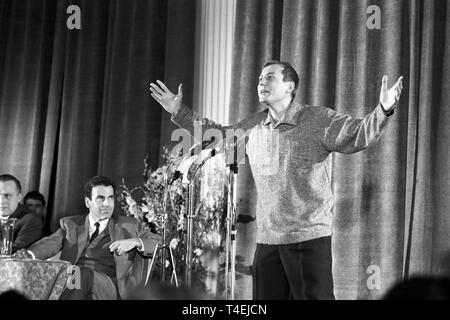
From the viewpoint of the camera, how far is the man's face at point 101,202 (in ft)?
14.3

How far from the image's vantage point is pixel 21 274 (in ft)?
11.9

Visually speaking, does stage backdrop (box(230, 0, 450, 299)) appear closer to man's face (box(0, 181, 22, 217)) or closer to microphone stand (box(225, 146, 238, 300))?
microphone stand (box(225, 146, 238, 300))

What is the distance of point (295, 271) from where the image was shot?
3.56m

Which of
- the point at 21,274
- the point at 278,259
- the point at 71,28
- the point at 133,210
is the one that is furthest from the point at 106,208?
the point at 71,28

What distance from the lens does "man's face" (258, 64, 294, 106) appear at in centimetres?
396

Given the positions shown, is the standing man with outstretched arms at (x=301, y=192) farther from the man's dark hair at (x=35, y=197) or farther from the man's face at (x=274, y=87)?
the man's dark hair at (x=35, y=197)

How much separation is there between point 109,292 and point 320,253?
122cm

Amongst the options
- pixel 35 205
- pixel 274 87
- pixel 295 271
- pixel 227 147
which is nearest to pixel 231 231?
pixel 295 271

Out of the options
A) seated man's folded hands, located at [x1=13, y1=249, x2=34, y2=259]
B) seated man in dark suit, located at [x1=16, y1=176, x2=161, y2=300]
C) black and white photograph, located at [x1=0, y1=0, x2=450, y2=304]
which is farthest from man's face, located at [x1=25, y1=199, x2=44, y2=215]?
seated man's folded hands, located at [x1=13, y1=249, x2=34, y2=259]

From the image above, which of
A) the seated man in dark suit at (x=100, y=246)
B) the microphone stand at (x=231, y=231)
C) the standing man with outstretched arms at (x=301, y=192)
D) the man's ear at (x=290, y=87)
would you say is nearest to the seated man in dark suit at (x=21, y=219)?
the seated man in dark suit at (x=100, y=246)

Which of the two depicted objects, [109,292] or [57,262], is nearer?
[57,262]

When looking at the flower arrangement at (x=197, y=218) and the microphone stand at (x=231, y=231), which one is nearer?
the microphone stand at (x=231, y=231)

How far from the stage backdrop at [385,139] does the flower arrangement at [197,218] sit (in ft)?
0.60

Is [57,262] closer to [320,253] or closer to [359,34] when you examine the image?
[320,253]
